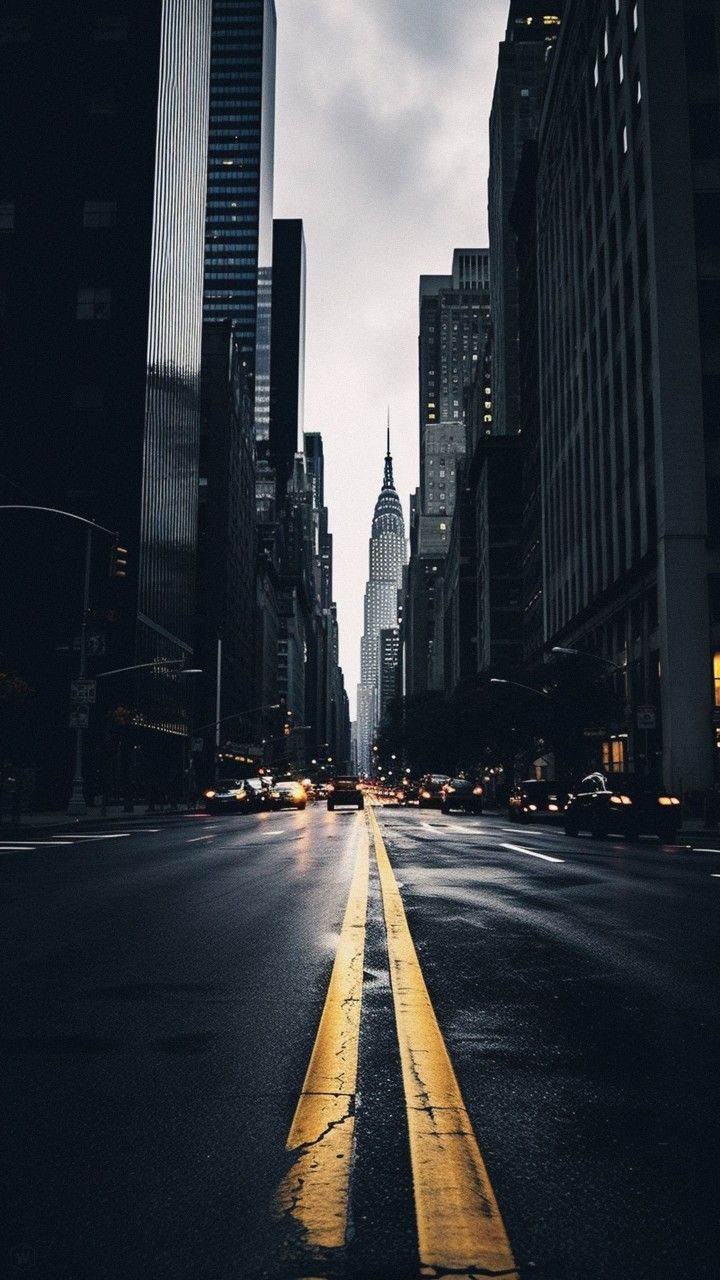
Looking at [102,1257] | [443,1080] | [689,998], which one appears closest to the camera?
[102,1257]

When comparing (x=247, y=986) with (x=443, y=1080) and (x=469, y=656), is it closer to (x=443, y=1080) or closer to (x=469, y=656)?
(x=443, y=1080)

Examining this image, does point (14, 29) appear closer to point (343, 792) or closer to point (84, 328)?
point (84, 328)

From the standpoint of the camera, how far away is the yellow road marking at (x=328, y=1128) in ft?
9.00

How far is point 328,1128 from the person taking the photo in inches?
137

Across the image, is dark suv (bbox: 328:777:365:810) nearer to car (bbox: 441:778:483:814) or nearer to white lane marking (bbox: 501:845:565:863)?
car (bbox: 441:778:483:814)

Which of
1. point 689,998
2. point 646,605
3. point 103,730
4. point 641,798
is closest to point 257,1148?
point 689,998

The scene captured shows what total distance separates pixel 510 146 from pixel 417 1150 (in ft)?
514

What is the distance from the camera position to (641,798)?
85.3 ft

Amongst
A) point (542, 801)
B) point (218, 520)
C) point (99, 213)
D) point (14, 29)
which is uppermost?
point (14, 29)

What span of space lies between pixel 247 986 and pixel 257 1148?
288cm

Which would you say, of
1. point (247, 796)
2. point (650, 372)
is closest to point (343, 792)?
point (247, 796)

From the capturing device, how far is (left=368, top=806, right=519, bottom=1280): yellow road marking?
96.3 inches

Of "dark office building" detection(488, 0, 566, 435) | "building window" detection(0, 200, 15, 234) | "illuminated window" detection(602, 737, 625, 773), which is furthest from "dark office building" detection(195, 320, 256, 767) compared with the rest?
"illuminated window" detection(602, 737, 625, 773)

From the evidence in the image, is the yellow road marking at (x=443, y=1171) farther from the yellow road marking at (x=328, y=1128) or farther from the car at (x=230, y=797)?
the car at (x=230, y=797)
